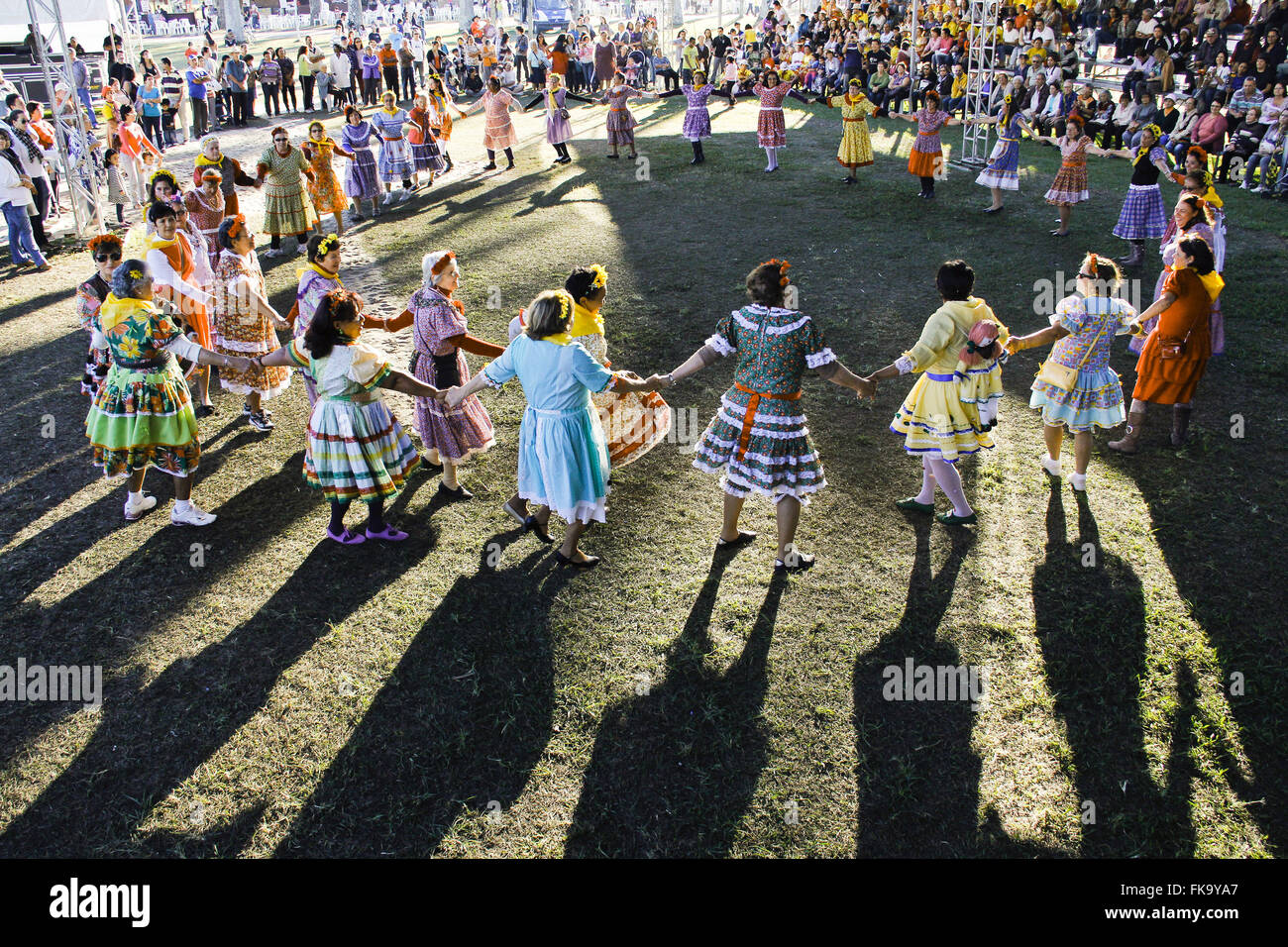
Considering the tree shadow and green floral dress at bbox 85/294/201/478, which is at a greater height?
green floral dress at bbox 85/294/201/478

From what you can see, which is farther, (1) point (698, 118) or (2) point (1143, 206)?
(1) point (698, 118)

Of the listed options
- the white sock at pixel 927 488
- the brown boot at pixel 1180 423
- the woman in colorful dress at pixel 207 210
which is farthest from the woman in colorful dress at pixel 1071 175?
the woman in colorful dress at pixel 207 210

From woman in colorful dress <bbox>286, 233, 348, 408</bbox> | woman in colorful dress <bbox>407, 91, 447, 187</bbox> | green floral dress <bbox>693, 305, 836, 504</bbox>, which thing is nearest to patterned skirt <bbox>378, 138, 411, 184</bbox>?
woman in colorful dress <bbox>407, 91, 447, 187</bbox>

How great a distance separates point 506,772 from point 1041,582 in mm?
3492

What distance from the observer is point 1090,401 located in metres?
6.32

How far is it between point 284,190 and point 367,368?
26.3 ft

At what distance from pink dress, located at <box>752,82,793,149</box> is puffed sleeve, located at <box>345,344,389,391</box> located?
A: 494 inches

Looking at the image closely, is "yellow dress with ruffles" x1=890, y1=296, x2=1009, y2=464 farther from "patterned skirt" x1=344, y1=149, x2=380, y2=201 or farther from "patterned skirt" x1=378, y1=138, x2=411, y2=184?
"patterned skirt" x1=378, y1=138, x2=411, y2=184

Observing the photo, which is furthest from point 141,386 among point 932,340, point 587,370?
point 932,340

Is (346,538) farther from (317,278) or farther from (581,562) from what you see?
(317,278)

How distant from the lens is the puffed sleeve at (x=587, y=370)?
199 inches

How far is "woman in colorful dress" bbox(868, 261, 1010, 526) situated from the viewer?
Answer: 554 centimetres

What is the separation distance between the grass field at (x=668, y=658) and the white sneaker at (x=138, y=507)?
15 cm

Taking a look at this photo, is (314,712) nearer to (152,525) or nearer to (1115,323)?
(152,525)
